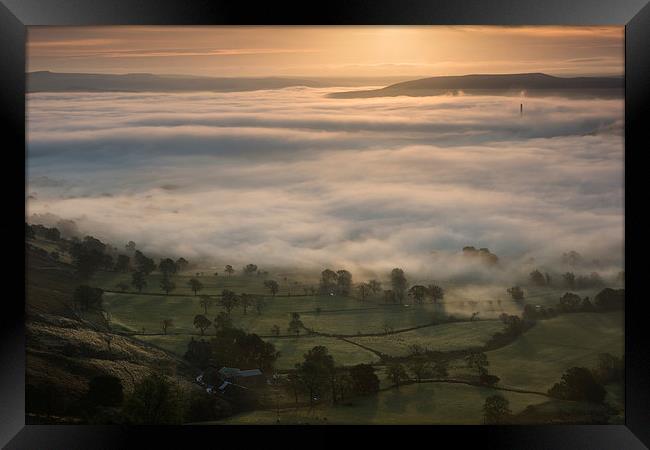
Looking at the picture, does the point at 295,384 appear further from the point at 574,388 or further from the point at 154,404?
the point at 574,388

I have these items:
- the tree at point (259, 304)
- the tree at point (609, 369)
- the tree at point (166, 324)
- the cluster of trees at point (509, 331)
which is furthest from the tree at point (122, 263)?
the tree at point (609, 369)

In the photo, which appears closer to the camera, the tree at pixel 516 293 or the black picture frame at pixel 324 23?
the black picture frame at pixel 324 23

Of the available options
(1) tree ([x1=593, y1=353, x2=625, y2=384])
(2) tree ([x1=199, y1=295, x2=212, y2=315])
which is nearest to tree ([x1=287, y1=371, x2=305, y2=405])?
(2) tree ([x1=199, y1=295, x2=212, y2=315])

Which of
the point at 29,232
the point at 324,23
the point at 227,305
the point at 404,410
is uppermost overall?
the point at 324,23

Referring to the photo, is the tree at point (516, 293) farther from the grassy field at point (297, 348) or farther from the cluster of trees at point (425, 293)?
the grassy field at point (297, 348)

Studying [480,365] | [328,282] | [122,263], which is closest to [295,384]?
[328,282]
